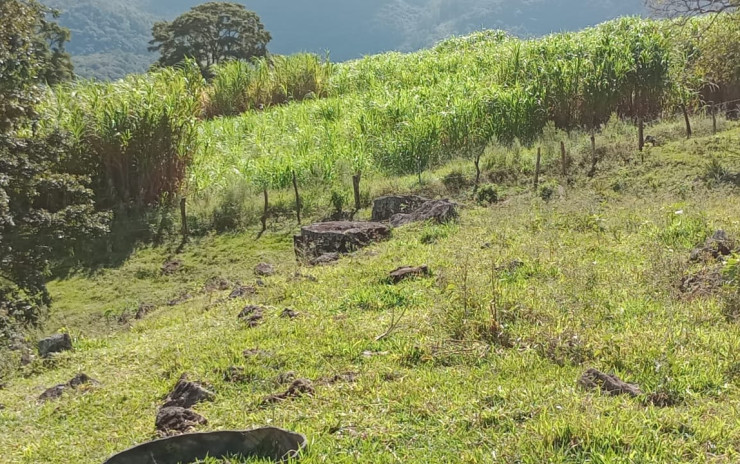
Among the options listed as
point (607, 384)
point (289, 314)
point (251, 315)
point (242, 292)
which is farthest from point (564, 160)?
point (607, 384)

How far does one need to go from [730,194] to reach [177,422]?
8160mm

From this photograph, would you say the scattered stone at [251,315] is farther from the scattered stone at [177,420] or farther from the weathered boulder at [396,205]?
the weathered boulder at [396,205]

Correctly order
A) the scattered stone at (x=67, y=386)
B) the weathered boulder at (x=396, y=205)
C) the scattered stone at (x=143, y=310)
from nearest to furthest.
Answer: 1. the scattered stone at (x=67, y=386)
2. the scattered stone at (x=143, y=310)
3. the weathered boulder at (x=396, y=205)

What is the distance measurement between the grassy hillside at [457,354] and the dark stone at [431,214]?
555 millimetres

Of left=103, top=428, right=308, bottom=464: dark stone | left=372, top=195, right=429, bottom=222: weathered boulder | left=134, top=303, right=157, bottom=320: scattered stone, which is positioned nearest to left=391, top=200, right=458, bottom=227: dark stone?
left=372, top=195, right=429, bottom=222: weathered boulder

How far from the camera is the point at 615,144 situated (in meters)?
11.9

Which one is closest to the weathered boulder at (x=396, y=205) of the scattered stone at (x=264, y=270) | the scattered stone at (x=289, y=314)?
the scattered stone at (x=264, y=270)

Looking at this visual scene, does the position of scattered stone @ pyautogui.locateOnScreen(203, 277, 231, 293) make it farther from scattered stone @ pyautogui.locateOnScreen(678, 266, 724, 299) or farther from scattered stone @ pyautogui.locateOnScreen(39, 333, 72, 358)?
scattered stone @ pyautogui.locateOnScreen(678, 266, 724, 299)

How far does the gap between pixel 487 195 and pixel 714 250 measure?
468cm

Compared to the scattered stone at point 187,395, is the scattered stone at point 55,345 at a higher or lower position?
lower

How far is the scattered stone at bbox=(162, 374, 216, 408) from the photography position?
4.16 metres

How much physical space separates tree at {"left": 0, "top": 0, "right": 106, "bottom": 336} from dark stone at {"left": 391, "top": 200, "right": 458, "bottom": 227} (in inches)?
166

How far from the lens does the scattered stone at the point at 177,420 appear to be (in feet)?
12.3

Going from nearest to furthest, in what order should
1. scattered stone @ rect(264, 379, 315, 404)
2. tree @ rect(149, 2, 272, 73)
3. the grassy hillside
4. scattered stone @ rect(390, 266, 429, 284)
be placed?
the grassy hillside < scattered stone @ rect(264, 379, 315, 404) < scattered stone @ rect(390, 266, 429, 284) < tree @ rect(149, 2, 272, 73)
